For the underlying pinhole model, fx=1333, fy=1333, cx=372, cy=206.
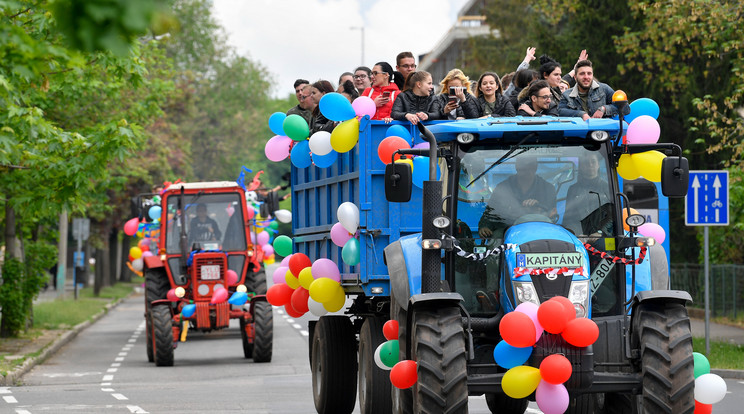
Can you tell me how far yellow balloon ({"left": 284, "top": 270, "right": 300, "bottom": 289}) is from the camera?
43.7ft

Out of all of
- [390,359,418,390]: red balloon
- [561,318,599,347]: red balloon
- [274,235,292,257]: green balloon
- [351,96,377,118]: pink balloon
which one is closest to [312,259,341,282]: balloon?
[351,96,377,118]: pink balloon

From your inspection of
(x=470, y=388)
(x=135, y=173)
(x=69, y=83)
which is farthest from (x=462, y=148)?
(x=135, y=173)

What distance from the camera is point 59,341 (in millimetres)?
26859

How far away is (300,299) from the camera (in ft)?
42.6

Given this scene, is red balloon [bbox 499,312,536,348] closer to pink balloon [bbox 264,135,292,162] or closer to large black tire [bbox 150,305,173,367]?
pink balloon [bbox 264,135,292,162]

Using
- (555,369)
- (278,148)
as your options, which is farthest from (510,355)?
(278,148)

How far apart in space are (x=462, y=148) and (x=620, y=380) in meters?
1.95

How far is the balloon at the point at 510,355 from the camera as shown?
8453 millimetres

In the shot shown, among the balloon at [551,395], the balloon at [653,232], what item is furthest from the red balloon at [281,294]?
the balloon at [551,395]

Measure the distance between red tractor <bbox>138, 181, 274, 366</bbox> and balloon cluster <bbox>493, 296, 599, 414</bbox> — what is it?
44.0ft

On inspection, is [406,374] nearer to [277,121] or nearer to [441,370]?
[441,370]

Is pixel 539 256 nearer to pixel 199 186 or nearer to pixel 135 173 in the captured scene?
pixel 199 186

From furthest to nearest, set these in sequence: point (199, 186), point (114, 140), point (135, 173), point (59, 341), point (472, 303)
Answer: point (135, 173) < point (59, 341) < point (199, 186) < point (114, 140) < point (472, 303)

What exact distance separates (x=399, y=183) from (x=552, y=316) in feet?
4.68
